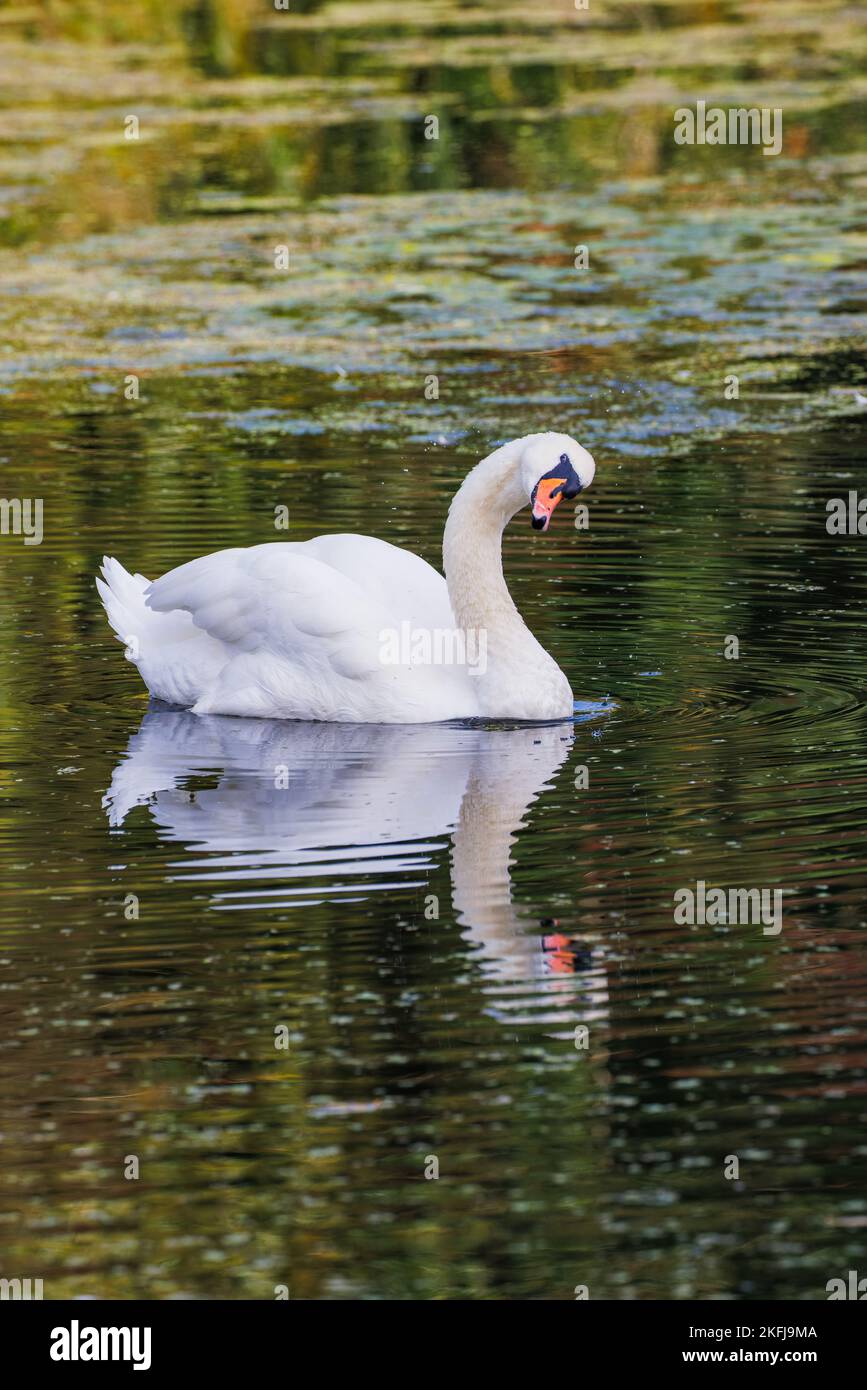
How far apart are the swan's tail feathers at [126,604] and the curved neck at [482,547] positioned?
4.28 ft

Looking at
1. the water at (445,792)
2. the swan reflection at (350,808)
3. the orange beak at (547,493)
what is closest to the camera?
the water at (445,792)

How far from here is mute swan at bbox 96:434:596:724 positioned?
29.8ft

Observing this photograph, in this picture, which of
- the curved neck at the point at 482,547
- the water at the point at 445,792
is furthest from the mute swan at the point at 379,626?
the water at the point at 445,792

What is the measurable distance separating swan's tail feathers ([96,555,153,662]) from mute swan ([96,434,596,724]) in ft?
0.73

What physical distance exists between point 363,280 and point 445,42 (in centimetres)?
1046

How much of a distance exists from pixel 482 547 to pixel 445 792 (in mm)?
1425

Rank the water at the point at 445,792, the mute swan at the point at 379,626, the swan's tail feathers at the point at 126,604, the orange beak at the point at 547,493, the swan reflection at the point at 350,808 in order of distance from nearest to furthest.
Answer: the water at the point at 445,792 < the swan reflection at the point at 350,808 < the orange beak at the point at 547,493 < the mute swan at the point at 379,626 < the swan's tail feathers at the point at 126,604

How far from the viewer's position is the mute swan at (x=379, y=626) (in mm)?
9070

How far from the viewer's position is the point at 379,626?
30.0 ft

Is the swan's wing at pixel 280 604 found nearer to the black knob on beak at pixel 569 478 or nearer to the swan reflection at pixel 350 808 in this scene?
the swan reflection at pixel 350 808

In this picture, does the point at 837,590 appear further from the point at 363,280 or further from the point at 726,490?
the point at 363,280

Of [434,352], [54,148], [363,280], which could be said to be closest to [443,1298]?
[434,352]

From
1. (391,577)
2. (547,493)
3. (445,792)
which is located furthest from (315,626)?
(445,792)

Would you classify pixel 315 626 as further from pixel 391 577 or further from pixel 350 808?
pixel 350 808
